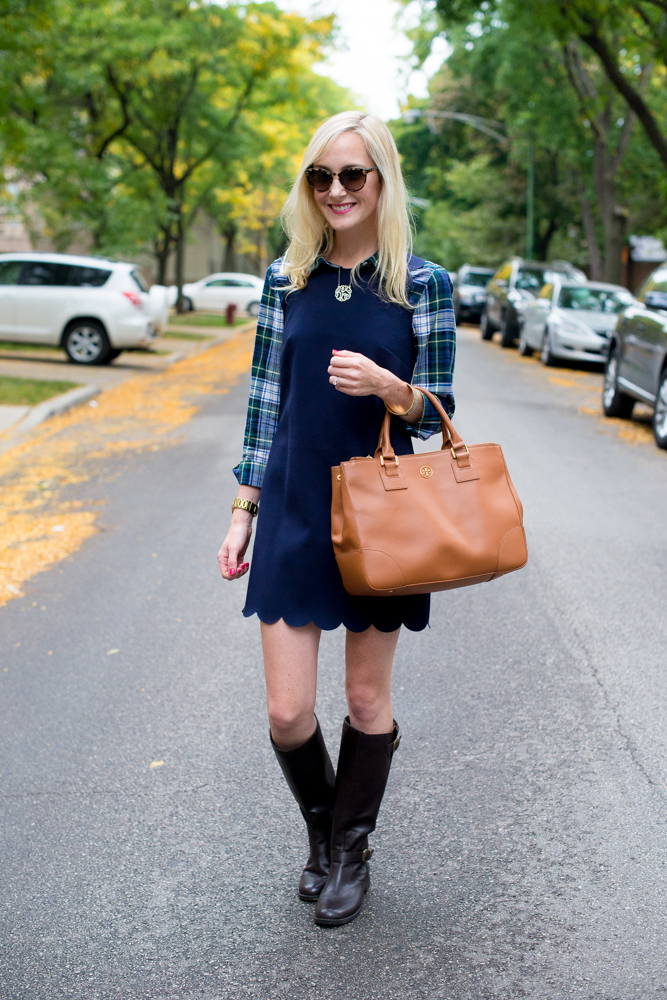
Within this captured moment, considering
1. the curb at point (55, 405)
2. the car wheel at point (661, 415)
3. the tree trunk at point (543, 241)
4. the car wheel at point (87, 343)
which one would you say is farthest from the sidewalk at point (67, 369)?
the tree trunk at point (543, 241)


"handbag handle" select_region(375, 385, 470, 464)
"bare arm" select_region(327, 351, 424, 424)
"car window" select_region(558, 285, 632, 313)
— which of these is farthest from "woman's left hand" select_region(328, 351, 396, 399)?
"car window" select_region(558, 285, 632, 313)

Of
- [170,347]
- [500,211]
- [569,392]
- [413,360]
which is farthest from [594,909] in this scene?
[500,211]

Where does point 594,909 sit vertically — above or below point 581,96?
below

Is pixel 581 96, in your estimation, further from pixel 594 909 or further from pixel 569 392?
pixel 594 909

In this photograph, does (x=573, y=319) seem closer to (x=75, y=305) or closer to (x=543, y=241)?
(x=75, y=305)

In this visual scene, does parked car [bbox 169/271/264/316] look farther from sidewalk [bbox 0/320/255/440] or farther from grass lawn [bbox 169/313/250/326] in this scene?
sidewalk [bbox 0/320/255/440]

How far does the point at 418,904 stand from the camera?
2.71 metres

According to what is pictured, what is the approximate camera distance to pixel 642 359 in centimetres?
1048

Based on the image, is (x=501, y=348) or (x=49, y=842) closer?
(x=49, y=842)

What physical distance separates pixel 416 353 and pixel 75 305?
1447 centimetres

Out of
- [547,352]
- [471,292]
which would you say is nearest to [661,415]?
[547,352]

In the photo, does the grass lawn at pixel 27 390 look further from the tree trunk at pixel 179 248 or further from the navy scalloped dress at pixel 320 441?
the tree trunk at pixel 179 248

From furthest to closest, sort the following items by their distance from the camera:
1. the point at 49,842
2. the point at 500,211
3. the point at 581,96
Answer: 1. the point at 500,211
2. the point at 581,96
3. the point at 49,842

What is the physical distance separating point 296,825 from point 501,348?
19283 millimetres
